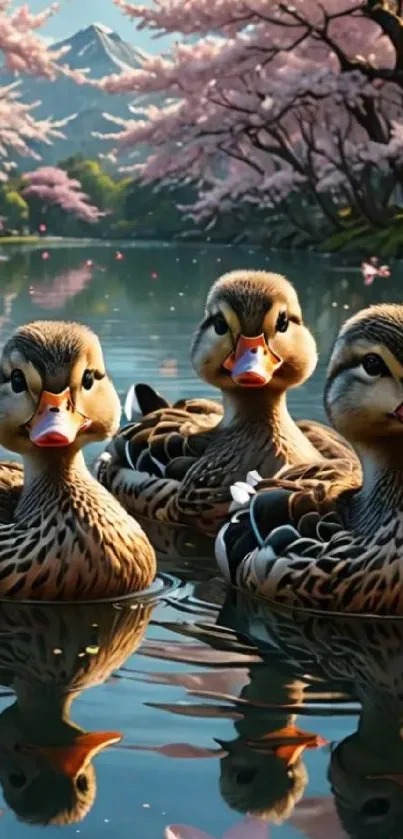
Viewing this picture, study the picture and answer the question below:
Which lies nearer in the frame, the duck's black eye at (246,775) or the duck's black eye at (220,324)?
the duck's black eye at (246,775)

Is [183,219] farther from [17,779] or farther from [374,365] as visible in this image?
[17,779]

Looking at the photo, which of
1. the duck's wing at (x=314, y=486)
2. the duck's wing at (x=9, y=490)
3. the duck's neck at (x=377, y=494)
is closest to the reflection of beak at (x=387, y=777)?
the duck's neck at (x=377, y=494)

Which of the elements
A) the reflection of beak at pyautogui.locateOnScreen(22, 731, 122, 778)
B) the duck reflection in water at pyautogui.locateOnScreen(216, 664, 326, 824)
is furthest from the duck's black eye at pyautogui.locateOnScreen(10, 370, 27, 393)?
the reflection of beak at pyautogui.locateOnScreen(22, 731, 122, 778)

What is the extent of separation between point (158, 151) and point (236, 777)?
43.1 m

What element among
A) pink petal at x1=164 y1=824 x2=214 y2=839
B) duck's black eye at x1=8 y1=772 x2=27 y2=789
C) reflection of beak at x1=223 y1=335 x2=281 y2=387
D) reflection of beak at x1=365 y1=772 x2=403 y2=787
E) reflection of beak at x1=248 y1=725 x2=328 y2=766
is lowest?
reflection of beak at x1=223 y1=335 x2=281 y2=387

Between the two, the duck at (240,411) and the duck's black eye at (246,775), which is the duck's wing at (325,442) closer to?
the duck at (240,411)

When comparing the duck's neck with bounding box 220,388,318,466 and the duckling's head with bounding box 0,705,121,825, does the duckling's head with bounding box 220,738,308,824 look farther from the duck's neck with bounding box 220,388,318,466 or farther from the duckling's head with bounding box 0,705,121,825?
the duck's neck with bounding box 220,388,318,466

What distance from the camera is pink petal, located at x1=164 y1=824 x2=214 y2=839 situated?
3.58 m

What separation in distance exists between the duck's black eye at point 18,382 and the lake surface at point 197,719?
2.62ft

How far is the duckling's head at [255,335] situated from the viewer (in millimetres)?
7012

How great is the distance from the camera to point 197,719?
4453mm

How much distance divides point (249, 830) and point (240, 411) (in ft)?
12.4

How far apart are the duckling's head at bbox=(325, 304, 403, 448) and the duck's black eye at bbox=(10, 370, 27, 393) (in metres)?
1.15

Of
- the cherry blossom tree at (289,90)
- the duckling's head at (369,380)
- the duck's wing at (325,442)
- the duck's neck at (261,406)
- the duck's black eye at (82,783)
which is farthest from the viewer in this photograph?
the cherry blossom tree at (289,90)
